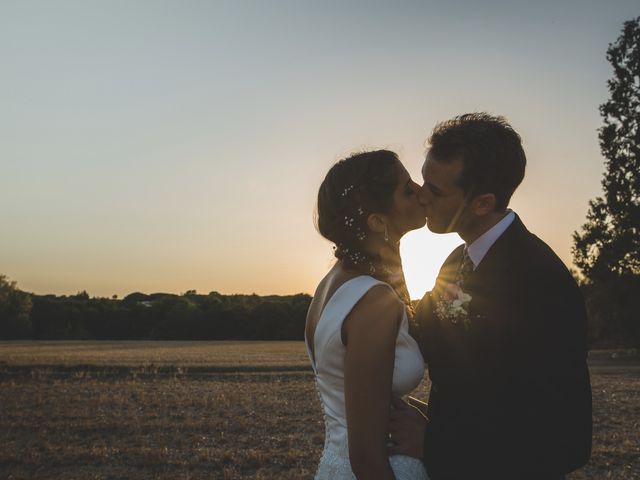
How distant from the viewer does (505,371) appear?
322 centimetres

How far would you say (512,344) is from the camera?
3.21 m

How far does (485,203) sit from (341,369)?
4.60 feet

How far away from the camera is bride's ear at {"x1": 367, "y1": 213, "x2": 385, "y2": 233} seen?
357 centimetres

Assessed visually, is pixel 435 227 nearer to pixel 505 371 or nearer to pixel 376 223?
pixel 376 223

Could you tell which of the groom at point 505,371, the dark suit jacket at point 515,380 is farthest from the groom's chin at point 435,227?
the dark suit jacket at point 515,380

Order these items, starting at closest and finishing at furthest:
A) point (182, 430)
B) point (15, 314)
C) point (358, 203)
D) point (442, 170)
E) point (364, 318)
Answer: point (364, 318) < point (358, 203) < point (442, 170) < point (182, 430) < point (15, 314)

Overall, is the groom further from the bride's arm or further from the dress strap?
the dress strap

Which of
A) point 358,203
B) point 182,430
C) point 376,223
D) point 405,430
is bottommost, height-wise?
point 182,430

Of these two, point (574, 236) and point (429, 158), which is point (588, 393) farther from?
point (574, 236)

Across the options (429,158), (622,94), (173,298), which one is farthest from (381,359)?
(173,298)

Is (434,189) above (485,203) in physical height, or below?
above

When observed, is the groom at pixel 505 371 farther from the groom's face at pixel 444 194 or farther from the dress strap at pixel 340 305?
the dress strap at pixel 340 305

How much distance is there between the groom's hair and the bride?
377 millimetres

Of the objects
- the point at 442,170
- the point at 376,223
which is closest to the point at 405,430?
the point at 376,223
